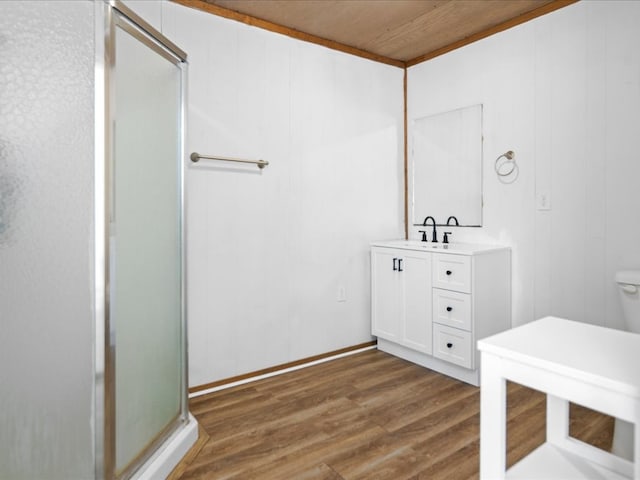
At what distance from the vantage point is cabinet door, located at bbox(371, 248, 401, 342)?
9.66ft

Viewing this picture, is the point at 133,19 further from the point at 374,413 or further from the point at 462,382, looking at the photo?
the point at 462,382

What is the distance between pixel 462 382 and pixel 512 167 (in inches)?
54.4

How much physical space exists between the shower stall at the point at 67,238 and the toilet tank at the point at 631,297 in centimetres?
209

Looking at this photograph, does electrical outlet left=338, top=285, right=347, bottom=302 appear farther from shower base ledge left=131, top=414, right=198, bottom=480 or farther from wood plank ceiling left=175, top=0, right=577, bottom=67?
wood plank ceiling left=175, top=0, right=577, bottom=67

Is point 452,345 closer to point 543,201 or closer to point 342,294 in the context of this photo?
point 342,294

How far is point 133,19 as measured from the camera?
1441 millimetres

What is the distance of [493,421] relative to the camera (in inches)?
38.9

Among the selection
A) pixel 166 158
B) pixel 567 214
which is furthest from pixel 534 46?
pixel 166 158

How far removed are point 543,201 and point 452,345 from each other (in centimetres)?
102

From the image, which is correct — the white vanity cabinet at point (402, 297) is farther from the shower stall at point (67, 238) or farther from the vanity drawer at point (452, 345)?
the shower stall at point (67, 238)

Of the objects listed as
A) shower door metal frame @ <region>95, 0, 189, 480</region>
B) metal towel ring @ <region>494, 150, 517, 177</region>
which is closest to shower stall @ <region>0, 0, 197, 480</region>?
shower door metal frame @ <region>95, 0, 189, 480</region>

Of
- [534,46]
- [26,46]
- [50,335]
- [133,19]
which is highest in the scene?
[534,46]

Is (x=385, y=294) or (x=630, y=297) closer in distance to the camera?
(x=630, y=297)

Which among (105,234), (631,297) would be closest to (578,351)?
(631,297)
